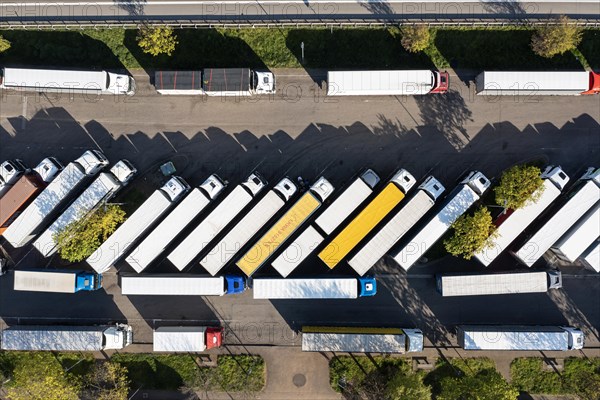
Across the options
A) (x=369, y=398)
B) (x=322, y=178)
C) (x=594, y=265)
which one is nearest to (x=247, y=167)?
(x=322, y=178)

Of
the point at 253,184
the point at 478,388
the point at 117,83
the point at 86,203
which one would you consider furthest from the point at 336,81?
the point at 478,388

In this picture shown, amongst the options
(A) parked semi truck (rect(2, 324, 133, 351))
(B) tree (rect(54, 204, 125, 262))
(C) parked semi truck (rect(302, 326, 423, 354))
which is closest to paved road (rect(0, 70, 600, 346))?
(A) parked semi truck (rect(2, 324, 133, 351))

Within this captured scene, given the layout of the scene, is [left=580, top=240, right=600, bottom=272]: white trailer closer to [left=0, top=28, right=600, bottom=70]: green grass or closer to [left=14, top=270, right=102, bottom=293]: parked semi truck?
[left=0, top=28, right=600, bottom=70]: green grass

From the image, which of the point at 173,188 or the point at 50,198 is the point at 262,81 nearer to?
the point at 173,188

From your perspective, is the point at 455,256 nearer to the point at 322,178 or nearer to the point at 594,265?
the point at 594,265

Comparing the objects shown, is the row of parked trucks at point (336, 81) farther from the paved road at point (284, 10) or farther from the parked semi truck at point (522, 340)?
the parked semi truck at point (522, 340)
